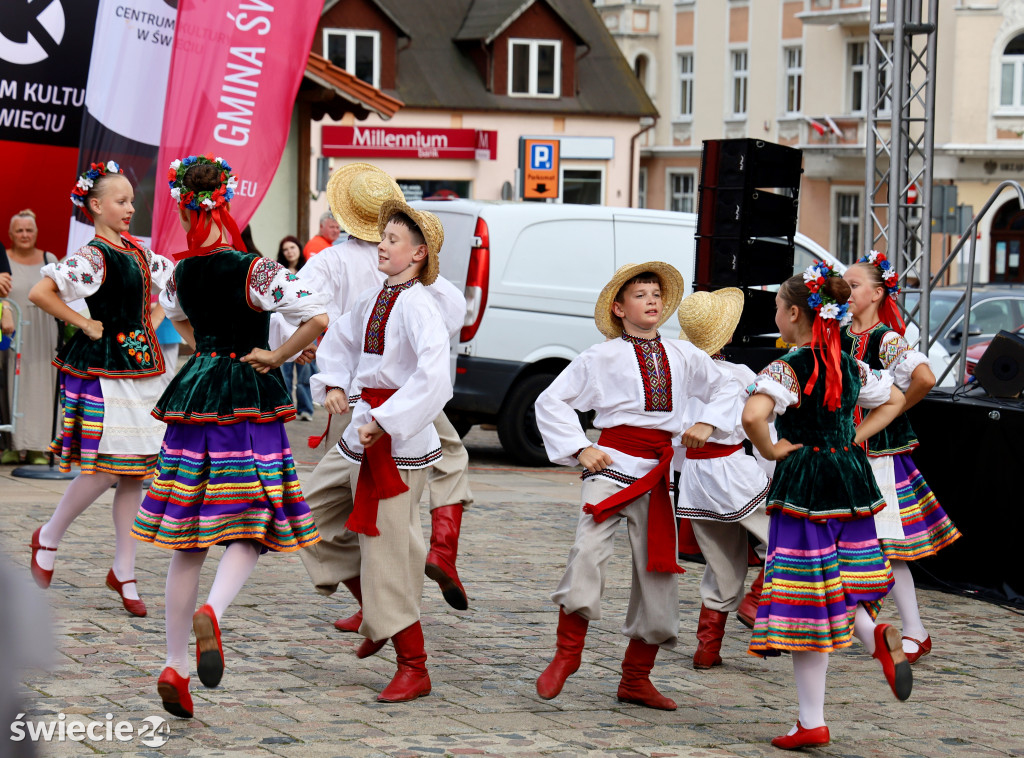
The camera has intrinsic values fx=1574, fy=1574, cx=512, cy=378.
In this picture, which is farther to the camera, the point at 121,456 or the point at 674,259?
the point at 674,259

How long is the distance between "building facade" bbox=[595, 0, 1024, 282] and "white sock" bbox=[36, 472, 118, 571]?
102 feet

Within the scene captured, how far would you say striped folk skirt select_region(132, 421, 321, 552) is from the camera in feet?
17.6

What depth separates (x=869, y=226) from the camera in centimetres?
1054

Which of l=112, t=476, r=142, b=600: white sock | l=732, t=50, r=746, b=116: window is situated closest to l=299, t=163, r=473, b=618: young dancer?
l=112, t=476, r=142, b=600: white sock

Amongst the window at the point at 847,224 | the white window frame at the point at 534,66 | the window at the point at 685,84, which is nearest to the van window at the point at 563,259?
the white window frame at the point at 534,66

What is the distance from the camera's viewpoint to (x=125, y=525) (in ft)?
22.8

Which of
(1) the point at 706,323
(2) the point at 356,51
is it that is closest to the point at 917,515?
(1) the point at 706,323

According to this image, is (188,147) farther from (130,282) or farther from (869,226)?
(869,226)

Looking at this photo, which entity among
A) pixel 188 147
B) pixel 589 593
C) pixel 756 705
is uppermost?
pixel 188 147

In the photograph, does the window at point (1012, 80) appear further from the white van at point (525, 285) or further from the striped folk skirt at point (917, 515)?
the striped folk skirt at point (917, 515)

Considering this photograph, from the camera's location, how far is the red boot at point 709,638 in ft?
20.9

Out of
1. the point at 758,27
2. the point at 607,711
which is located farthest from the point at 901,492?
the point at 758,27

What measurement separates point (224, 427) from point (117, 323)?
→ 1.80 meters

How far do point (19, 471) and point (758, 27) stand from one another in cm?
3951
